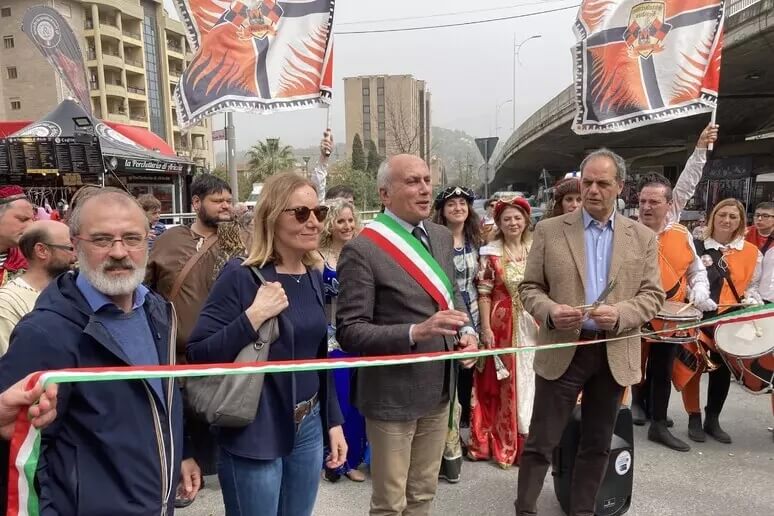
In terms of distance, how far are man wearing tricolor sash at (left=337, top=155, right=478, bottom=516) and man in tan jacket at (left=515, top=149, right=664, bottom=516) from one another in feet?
1.94

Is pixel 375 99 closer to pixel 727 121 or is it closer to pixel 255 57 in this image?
pixel 727 121

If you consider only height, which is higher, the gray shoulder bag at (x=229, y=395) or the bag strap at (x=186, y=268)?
the bag strap at (x=186, y=268)

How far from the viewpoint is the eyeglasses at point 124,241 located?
1542mm

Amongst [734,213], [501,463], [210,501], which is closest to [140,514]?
[210,501]

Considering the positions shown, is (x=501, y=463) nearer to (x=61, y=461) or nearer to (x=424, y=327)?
(x=424, y=327)

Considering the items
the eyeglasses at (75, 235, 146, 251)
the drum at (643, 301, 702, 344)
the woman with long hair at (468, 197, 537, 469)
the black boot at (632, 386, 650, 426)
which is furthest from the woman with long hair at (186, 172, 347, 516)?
the black boot at (632, 386, 650, 426)

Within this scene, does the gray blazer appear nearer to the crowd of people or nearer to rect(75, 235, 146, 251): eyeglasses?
the crowd of people

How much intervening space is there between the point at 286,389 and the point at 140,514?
2.02ft

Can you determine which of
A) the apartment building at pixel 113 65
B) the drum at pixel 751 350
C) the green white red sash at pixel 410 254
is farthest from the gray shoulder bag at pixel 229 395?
the apartment building at pixel 113 65

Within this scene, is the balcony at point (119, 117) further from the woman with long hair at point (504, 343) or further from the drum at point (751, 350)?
the drum at point (751, 350)

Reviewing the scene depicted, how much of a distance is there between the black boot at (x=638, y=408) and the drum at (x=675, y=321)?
0.80 m

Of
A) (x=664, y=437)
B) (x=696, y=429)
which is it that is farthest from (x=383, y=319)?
(x=696, y=429)

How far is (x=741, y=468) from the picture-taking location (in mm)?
3600

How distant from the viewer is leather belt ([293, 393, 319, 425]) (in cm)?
200
